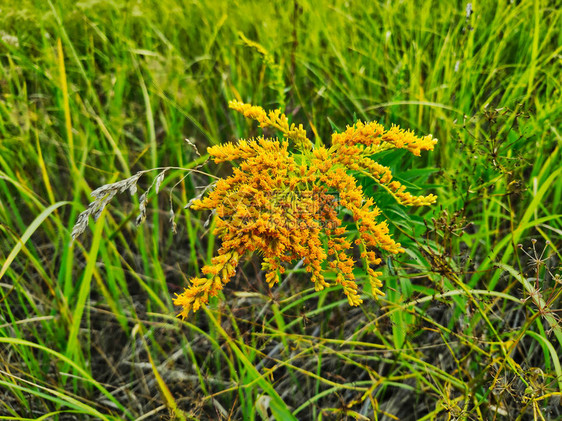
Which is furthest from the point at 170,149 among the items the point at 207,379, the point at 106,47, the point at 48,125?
the point at 207,379

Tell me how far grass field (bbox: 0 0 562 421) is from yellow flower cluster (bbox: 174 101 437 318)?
235 mm

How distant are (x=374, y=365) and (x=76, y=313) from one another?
1141 millimetres

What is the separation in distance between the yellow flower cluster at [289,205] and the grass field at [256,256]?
235 millimetres

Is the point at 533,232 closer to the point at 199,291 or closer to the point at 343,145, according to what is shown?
the point at 343,145

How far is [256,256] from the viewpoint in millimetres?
1817

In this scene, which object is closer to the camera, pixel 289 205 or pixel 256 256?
pixel 289 205

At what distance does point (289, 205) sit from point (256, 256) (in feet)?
2.73

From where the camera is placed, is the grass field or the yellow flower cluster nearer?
the yellow flower cluster

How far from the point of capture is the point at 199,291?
1020mm

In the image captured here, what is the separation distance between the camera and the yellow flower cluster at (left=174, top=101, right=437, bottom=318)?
1.00 m

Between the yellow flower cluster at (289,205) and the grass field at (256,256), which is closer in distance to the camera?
the yellow flower cluster at (289,205)

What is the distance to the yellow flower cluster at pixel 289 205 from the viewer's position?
100 cm

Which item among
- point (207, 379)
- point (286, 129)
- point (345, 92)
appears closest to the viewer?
point (286, 129)

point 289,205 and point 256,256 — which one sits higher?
point 289,205
